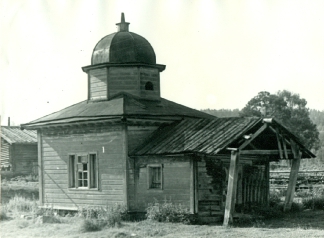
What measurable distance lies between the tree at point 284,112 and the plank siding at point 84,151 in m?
44.6

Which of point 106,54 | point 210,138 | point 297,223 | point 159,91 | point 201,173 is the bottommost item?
point 297,223

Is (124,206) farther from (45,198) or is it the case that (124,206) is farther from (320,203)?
(320,203)

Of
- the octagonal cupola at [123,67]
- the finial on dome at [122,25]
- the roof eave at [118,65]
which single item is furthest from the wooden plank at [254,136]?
the finial on dome at [122,25]

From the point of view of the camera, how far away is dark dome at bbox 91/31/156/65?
23.9 metres

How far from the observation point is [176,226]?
17.7 m

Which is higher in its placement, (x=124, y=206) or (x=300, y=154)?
(x=300, y=154)

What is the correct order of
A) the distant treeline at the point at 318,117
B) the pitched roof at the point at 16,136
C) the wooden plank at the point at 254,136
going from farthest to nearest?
the distant treeline at the point at 318,117 → the pitched roof at the point at 16,136 → the wooden plank at the point at 254,136

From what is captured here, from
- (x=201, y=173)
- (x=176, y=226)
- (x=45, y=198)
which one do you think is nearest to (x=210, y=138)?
(x=201, y=173)

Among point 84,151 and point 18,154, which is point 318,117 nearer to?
point 18,154

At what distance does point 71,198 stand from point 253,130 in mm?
8321

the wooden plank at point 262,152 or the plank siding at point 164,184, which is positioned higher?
the wooden plank at point 262,152

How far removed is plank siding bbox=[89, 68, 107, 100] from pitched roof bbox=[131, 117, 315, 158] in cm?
364

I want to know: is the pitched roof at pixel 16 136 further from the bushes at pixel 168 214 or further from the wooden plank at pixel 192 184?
the wooden plank at pixel 192 184

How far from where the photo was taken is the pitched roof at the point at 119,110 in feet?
69.6
